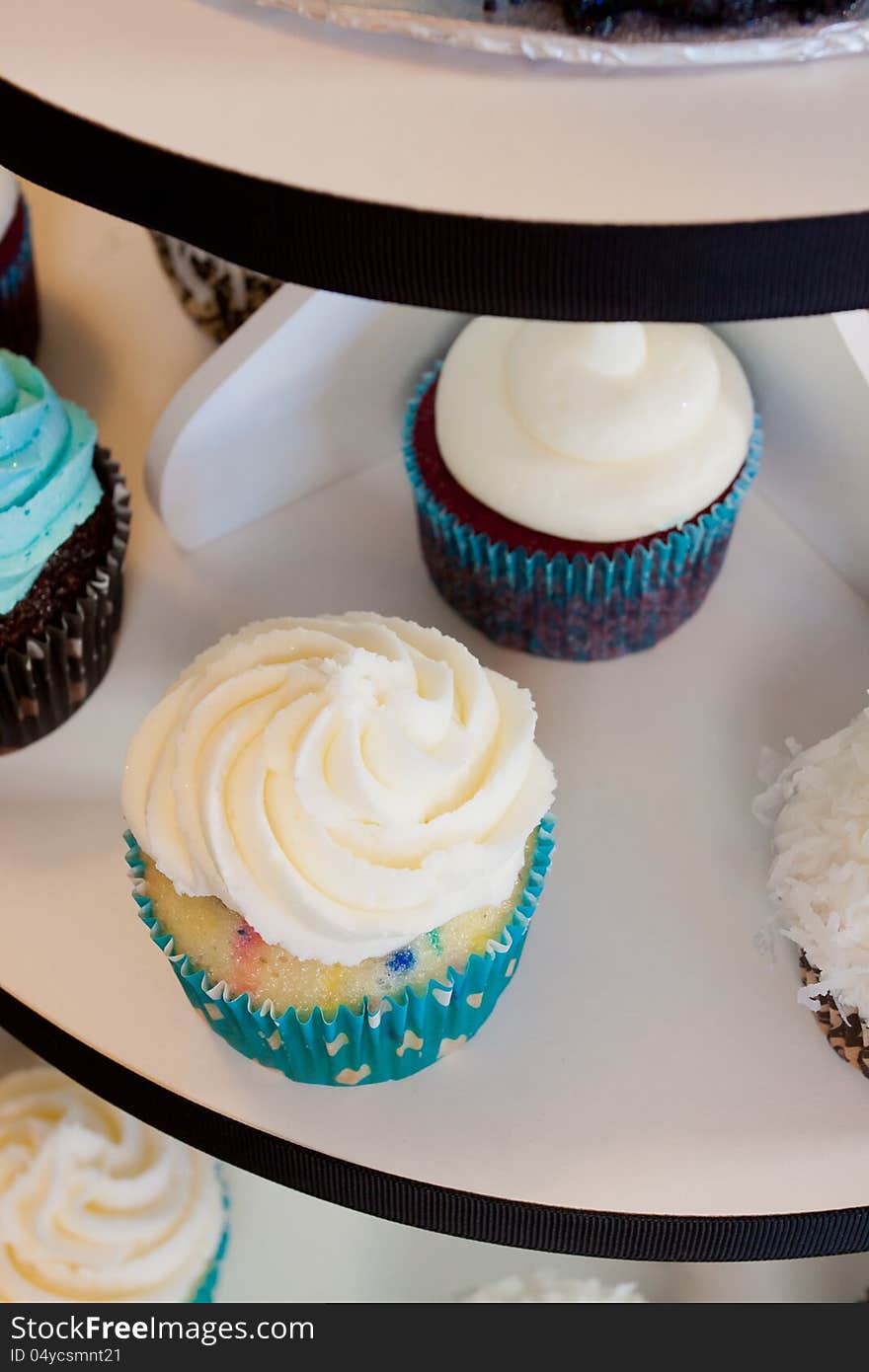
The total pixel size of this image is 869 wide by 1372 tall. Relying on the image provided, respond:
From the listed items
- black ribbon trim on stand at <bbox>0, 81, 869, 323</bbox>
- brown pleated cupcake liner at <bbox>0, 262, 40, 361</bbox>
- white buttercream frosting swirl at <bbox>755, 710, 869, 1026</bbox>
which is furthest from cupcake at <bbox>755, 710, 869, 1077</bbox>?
brown pleated cupcake liner at <bbox>0, 262, 40, 361</bbox>

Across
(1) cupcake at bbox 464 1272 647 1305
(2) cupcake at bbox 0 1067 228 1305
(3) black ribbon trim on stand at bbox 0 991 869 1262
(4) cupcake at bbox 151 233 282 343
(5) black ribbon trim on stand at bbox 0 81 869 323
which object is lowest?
(1) cupcake at bbox 464 1272 647 1305

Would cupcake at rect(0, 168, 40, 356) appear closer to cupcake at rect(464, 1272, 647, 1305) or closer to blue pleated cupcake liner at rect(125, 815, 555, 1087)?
blue pleated cupcake liner at rect(125, 815, 555, 1087)

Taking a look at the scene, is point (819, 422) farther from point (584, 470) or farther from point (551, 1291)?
point (551, 1291)

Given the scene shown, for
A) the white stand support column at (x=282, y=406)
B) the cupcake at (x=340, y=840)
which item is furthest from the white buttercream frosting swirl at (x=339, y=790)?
the white stand support column at (x=282, y=406)

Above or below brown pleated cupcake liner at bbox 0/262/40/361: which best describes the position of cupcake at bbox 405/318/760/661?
above

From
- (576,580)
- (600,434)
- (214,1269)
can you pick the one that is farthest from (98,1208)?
(600,434)

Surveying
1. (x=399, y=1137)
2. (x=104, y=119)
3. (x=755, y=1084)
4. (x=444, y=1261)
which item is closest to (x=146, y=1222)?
(x=444, y=1261)
